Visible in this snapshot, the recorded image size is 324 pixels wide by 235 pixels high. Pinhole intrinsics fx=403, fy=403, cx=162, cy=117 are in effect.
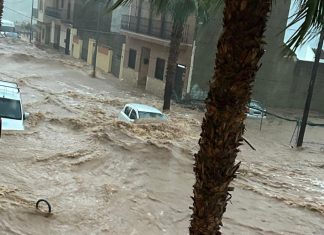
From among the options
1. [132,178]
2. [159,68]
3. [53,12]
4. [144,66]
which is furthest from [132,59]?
[132,178]

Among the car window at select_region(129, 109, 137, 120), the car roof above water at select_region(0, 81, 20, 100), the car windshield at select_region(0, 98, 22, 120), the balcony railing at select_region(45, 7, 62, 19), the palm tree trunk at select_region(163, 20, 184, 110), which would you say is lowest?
the car window at select_region(129, 109, 137, 120)

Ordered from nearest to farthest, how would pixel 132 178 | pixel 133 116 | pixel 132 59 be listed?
1. pixel 132 178
2. pixel 133 116
3. pixel 132 59

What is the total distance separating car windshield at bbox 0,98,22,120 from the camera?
12.4m

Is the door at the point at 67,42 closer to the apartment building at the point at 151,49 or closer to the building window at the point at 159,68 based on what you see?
the apartment building at the point at 151,49

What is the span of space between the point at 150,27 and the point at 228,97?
76.4ft

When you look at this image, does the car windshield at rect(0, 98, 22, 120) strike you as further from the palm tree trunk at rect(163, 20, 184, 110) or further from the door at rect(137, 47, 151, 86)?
the door at rect(137, 47, 151, 86)

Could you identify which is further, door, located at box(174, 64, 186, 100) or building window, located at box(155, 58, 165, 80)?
building window, located at box(155, 58, 165, 80)

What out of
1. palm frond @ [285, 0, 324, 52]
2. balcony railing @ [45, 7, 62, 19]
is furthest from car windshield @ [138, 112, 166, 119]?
balcony railing @ [45, 7, 62, 19]

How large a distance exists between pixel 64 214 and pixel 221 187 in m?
5.11

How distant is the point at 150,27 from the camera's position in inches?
1042

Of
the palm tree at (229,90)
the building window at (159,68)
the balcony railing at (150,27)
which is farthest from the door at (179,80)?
the palm tree at (229,90)

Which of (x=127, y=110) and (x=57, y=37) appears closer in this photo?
(x=127, y=110)

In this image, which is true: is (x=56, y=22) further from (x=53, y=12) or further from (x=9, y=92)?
(x=9, y=92)

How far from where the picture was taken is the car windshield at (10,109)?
12.4m
